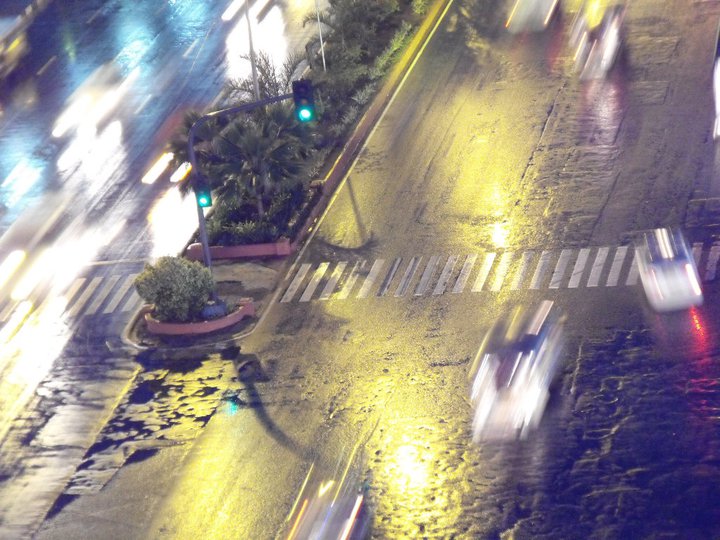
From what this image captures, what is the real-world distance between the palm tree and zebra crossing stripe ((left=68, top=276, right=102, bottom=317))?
4.67 meters

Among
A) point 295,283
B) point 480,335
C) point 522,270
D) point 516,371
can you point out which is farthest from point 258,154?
point 516,371

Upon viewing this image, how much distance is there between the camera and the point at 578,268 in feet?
117

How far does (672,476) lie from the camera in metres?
25.2

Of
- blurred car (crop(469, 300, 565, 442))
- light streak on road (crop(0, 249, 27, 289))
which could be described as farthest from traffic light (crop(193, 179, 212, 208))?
light streak on road (crop(0, 249, 27, 289))

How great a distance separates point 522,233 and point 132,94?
851 inches

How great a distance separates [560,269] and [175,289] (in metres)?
10.7

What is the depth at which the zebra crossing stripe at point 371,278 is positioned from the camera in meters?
36.5

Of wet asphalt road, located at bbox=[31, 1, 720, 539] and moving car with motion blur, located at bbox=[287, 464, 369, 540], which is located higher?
wet asphalt road, located at bbox=[31, 1, 720, 539]

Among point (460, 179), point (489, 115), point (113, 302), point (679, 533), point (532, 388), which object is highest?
point (489, 115)

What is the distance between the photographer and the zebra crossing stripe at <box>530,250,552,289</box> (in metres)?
35.4

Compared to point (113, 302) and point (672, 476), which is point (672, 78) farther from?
point (672, 476)

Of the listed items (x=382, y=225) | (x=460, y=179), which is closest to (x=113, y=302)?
(x=382, y=225)

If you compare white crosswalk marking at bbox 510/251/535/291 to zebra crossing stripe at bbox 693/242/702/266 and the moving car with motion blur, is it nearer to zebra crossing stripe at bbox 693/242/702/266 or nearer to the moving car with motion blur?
zebra crossing stripe at bbox 693/242/702/266

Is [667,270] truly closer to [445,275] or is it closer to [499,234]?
[499,234]
